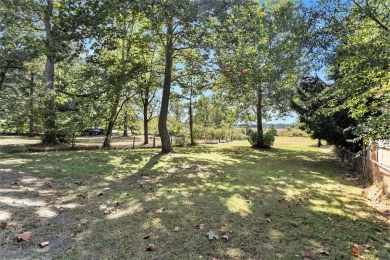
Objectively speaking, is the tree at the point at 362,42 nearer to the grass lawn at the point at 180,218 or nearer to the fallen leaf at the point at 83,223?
the grass lawn at the point at 180,218

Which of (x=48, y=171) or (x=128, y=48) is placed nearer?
(x=48, y=171)

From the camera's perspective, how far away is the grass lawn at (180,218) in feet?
9.25

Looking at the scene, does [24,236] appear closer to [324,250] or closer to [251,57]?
[324,250]

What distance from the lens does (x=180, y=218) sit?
12.3 feet

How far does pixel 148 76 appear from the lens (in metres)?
16.5

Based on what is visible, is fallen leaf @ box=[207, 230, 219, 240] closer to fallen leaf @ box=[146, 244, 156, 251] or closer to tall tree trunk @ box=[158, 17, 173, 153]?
fallen leaf @ box=[146, 244, 156, 251]

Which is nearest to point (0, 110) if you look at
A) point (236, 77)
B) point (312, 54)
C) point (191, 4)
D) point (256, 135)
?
point (191, 4)

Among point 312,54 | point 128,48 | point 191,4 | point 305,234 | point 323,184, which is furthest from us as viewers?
point 128,48

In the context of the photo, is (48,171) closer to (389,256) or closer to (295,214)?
(295,214)

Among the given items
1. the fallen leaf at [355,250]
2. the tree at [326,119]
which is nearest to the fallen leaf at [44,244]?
the fallen leaf at [355,250]

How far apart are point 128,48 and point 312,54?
12.5 m

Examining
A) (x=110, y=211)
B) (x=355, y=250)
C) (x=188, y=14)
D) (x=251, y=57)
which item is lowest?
(x=355, y=250)

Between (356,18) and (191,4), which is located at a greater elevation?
(191,4)

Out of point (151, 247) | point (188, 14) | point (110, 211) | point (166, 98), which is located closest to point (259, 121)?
point (166, 98)
